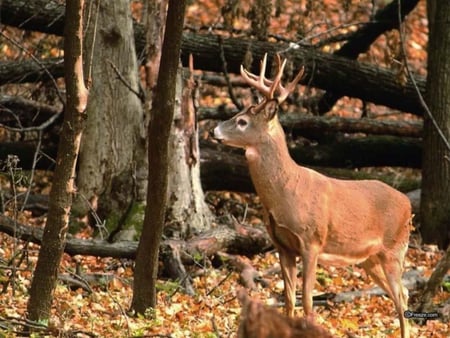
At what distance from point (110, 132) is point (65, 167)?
16.1 feet

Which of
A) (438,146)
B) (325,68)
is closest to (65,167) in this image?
(438,146)

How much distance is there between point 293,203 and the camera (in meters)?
8.41

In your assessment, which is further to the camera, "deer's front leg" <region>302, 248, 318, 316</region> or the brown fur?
"deer's front leg" <region>302, 248, 318, 316</region>

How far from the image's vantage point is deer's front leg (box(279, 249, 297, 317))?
27.9 feet

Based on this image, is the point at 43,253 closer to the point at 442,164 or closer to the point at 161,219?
the point at 161,219

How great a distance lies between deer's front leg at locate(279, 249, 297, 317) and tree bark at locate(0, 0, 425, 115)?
5.98m

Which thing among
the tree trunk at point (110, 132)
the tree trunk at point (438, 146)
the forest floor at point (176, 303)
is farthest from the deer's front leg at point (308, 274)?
the tree trunk at point (438, 146)

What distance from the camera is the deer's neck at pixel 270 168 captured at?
8.48 m

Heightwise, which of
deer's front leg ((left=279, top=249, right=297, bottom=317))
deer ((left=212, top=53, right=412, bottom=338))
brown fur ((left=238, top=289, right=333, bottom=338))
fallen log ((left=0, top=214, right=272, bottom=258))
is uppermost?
brown fur ((left=238, top=289, right=333, bottom=338))

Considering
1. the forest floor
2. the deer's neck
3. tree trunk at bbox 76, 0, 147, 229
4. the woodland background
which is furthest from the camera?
tree trunk at bbox 76, 0, 147, 229

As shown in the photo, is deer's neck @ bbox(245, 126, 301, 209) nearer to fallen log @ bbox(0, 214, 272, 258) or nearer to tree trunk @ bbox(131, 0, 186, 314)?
tree trunk @ bbox(131, 0, 186, 314)

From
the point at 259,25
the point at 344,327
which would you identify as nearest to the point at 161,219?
the point at 344,327

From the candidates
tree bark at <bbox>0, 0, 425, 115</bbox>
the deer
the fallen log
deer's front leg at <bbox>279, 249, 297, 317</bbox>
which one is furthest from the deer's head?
tree bark at <bbox>0, 0, 425, 115</bbox>

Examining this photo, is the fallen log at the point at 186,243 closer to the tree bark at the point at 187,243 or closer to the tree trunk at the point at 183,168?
the tree bark at the point at 187,243
